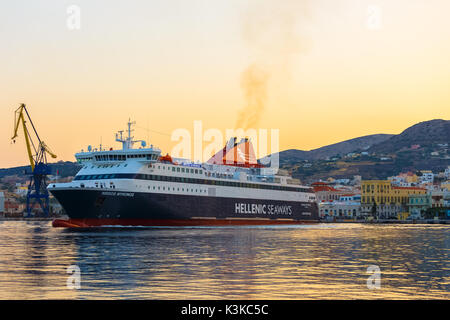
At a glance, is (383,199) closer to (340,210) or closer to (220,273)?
(340,210)

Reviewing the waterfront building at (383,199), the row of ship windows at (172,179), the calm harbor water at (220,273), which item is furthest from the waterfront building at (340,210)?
the calm harbor water at (220,273)

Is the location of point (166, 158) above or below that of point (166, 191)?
above

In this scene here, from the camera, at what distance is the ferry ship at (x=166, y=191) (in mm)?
72875

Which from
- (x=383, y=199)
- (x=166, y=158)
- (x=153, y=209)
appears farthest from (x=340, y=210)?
(x=153, y=209)

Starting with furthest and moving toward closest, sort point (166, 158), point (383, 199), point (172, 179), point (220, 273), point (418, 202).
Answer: point (383, 199) → point (418, 202) → point (166, 158) → point (172, 179) → point (220, 273)

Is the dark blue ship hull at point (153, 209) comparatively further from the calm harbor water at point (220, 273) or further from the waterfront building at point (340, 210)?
the waterfront building at point (340, 210)

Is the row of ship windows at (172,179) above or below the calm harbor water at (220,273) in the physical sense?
above

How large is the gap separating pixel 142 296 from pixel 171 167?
6391 cm

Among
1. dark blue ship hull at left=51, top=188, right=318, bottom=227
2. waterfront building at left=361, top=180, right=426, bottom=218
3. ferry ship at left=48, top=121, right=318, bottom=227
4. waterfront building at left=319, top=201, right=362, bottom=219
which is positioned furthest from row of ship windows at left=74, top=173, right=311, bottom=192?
waterfront building at left=361, top=180, right=426, bottom=218

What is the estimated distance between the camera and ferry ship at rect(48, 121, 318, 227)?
72875 mm

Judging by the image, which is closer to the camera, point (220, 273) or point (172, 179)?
point (220, 273)

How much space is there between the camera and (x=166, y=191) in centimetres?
8019
